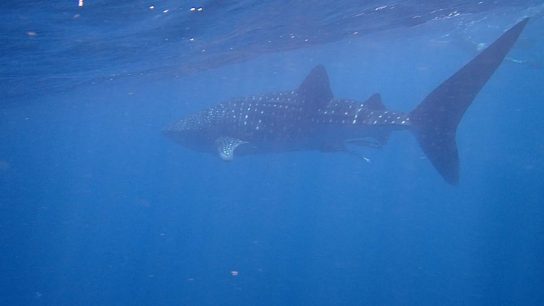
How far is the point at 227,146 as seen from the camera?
11.7 meters

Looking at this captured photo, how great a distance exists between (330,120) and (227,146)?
3144mm

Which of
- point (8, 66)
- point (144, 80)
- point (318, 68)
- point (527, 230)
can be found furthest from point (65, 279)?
point (527, 230)

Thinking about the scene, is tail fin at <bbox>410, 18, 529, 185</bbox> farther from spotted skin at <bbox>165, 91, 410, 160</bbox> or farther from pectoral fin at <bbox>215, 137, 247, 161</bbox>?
pectoral fin at <bbox>215, 137, 247, 161</bbox>

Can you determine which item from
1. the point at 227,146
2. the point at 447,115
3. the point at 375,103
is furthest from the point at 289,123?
the point at 447,115

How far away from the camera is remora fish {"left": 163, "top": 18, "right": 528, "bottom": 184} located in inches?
303

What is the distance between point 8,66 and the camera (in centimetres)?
1764

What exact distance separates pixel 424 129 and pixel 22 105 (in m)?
32.8

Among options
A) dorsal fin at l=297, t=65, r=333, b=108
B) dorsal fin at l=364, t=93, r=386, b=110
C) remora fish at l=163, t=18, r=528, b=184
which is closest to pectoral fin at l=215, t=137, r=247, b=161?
remora fish at l=163, t=18, r=528, b=184

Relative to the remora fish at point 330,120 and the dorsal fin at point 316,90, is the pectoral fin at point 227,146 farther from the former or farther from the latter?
the dorsal fin at point 316,90

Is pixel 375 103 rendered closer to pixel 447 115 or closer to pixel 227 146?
pixel 447 115

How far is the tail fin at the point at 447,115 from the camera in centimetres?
730

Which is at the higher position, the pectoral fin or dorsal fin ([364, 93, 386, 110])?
dorsal fin ([364, 93, 386, 110])

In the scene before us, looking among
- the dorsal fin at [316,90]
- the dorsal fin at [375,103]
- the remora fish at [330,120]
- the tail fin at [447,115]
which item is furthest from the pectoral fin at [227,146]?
the tail fin at [447,115]

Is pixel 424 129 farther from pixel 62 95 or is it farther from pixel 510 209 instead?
pixel 510 209
